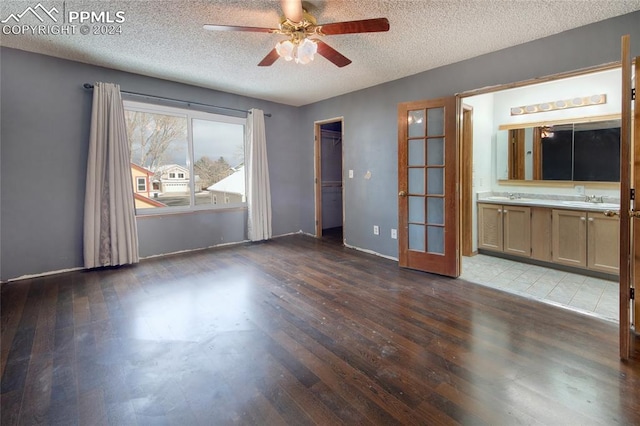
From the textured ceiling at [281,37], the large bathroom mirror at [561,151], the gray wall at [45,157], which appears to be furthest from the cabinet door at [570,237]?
the gray wall at [45,157]

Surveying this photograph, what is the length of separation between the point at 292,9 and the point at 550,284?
364cm

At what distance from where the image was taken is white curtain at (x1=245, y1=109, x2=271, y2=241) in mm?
5176

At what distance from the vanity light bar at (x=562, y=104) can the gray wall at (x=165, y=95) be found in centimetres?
142

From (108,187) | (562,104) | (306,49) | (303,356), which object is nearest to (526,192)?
(562,104)

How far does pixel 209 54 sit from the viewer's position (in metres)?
3.35

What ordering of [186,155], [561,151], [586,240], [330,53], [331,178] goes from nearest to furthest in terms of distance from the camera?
1. [330,53]
2. [586,240]
3. [561,151]
4. [186,155]
5. [331,178]

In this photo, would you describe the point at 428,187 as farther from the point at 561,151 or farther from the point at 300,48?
the point at 300,48

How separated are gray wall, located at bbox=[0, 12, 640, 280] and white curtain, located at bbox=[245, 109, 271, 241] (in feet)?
0.82

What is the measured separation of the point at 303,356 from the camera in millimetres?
2004

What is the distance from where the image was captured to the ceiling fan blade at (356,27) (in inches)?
81.2

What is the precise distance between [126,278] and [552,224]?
5155 mm

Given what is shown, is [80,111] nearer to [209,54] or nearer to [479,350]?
[209,54]

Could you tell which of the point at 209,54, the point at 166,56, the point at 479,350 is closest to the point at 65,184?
the point at 166,56

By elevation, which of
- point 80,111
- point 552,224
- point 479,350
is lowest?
point 479,350
